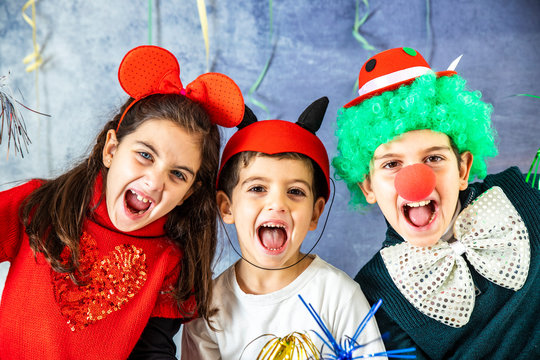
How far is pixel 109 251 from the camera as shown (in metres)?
1.53

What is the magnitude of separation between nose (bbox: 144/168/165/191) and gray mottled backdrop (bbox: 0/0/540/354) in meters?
0.57

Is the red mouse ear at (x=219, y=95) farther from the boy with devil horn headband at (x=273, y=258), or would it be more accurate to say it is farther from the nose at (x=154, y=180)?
the nose at (x=154, y=180)

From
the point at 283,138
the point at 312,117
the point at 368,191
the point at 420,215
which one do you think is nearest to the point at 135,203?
the point at 283,138

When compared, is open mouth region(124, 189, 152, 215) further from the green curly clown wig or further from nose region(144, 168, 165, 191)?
the green curly clown wig

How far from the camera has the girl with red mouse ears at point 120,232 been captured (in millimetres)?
1472

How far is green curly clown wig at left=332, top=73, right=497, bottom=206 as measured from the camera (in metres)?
1.46

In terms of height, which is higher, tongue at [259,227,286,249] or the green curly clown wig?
the green curly clown wig

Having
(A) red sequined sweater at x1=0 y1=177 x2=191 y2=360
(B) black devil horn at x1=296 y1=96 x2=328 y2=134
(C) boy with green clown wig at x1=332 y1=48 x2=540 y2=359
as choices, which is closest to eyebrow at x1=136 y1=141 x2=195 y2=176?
(A) red sequined sweater at x1=0 y1=177 x2=191 y2=360

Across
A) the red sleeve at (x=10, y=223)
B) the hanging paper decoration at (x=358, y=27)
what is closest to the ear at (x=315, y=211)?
the hanging paper decoration at (x=358, y=27)

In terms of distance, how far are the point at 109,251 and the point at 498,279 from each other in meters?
1.15

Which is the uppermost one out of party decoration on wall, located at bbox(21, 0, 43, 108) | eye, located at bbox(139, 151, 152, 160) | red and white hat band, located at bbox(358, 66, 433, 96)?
party decoration on wall, located at bbox(21, 0, 43, 108)

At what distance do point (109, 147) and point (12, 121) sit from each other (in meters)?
0.53

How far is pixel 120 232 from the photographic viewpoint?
156 centimetres

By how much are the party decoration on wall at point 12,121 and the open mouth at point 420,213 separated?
1370 millimetres
